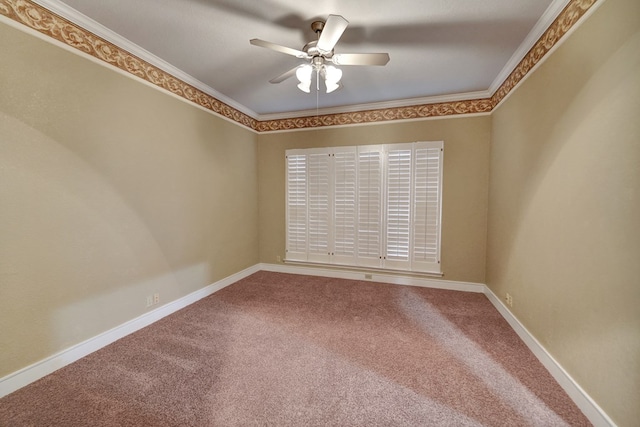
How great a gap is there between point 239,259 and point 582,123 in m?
3.91

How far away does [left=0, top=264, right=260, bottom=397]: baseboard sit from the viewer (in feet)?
5.30

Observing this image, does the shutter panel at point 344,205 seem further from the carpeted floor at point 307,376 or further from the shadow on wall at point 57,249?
the shadow on wall at point 57,249

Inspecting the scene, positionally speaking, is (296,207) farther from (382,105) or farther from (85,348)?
(85,348)

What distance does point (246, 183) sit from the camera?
4.01m

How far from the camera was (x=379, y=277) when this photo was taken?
377cm

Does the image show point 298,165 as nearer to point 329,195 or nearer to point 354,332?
point 329,195

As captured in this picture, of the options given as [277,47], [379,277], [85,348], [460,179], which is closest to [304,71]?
[277,47]

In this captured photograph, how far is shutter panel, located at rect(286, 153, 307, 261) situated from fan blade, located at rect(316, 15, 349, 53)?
2.29 m

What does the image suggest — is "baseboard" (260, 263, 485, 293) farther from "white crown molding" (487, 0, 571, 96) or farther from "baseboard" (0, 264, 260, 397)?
"white crown molding" (487, 0, 571, 96)

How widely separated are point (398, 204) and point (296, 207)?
1.63 m

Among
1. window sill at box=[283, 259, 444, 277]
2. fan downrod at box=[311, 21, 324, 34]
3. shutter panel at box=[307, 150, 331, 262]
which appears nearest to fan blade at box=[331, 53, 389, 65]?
fan downrod at box=[311, 21, 324, 34]

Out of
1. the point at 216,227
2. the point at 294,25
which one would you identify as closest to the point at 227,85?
the point at 294,25

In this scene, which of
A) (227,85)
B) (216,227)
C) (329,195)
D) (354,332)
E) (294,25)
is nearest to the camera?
(294,25)

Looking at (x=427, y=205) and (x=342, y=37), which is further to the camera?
(x=427, y=205)
